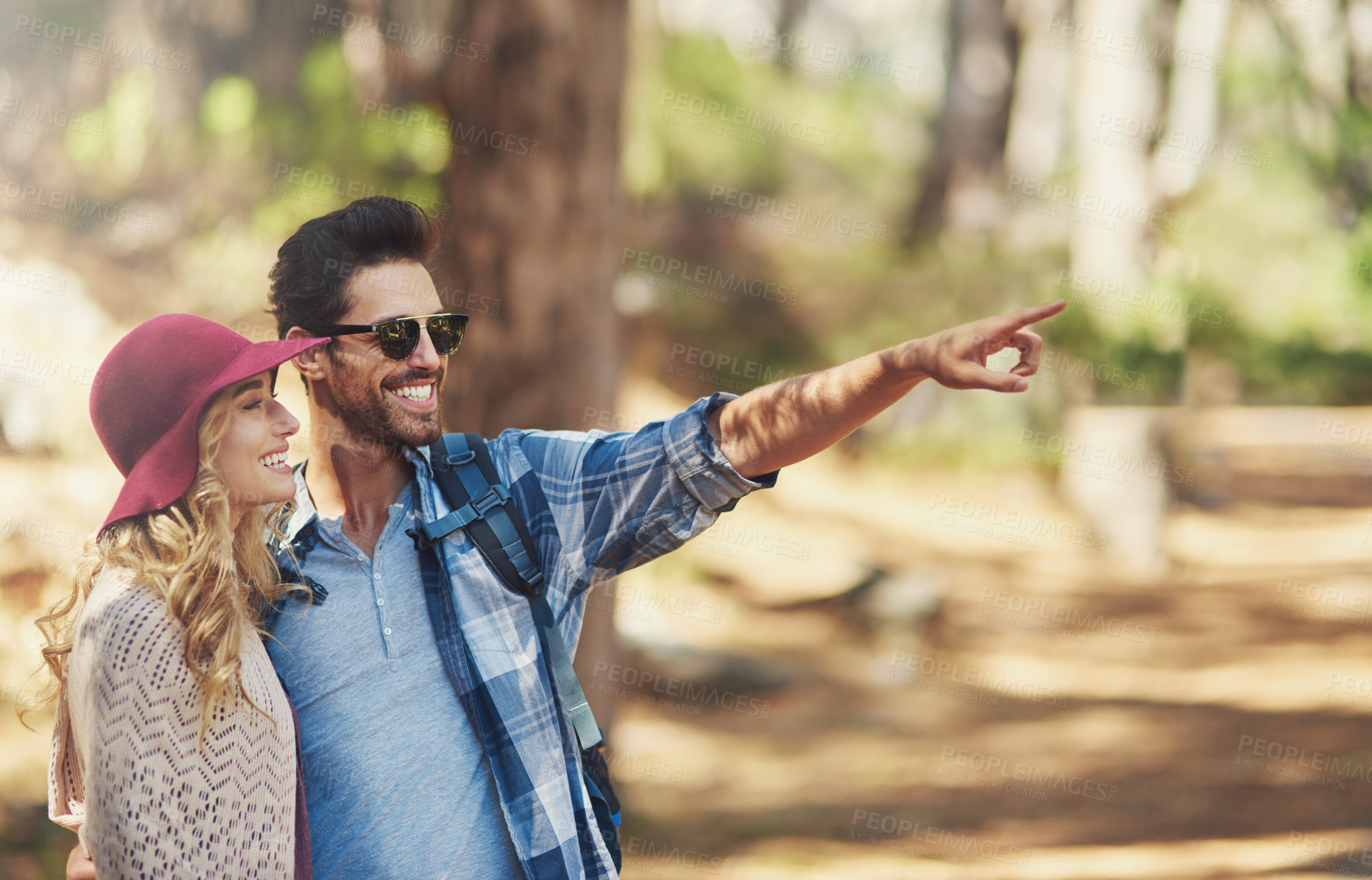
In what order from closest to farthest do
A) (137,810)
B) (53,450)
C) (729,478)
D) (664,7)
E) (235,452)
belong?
(137,810) → (235,452) → (729,478) → (53,450) → (664,7)

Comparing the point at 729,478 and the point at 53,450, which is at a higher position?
the point at 729,478

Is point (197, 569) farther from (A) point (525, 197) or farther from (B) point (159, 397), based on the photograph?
(A) point (525, 197)

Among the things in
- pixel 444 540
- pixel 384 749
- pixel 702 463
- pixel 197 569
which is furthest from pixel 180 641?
pixel 702 463

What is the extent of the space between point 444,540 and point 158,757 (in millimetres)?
680

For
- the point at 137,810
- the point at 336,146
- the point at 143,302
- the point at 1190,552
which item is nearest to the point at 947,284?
the point at 1190,552

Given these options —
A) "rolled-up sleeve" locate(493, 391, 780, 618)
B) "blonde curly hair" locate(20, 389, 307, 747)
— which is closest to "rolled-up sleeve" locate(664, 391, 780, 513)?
"rolled-up sleeve" locate(493, 391, 780, 618)

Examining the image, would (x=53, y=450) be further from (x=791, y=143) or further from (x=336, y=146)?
(x=791, y=143)

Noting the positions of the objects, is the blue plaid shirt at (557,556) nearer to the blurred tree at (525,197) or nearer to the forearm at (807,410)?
the forearm at (807,410)

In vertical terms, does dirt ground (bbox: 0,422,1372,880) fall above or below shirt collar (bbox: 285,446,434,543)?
below

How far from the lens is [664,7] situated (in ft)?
49.6

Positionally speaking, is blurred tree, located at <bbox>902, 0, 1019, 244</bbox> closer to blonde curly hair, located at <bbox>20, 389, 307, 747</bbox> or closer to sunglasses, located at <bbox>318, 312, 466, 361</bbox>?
sunglasses, located at <bbox>318, 312, 466, 361</bbox>

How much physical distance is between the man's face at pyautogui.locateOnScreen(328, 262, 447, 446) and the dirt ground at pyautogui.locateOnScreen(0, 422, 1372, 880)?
329 centimetres

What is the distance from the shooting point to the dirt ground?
595cm

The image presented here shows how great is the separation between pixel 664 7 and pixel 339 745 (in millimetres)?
14586
